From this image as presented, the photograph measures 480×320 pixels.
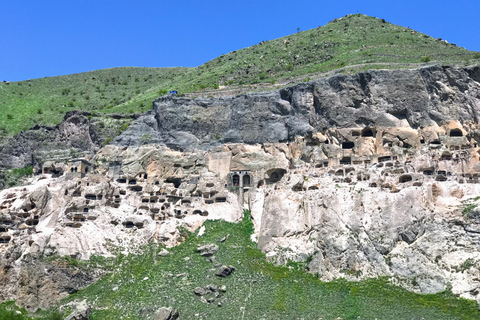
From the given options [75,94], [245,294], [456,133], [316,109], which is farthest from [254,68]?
[245,294]

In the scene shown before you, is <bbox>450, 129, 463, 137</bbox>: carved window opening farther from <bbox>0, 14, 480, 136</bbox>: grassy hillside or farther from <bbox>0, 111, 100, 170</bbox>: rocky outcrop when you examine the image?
<bbox>0, 111, 100, 170</bbox>: rocky outcrop

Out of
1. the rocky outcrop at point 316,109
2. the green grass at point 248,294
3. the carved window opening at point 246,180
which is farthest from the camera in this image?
the carved window opening at point 246,180

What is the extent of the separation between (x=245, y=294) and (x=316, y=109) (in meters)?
26.6

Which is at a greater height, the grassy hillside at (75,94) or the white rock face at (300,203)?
the grassy hillside at (75,94)

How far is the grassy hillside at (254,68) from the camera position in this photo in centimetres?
7206

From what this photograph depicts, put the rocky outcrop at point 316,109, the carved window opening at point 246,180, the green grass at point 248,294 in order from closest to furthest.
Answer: the green grass at point 248,294
the rocky outcrop at point 316,109
the carved window opening at point 246,180

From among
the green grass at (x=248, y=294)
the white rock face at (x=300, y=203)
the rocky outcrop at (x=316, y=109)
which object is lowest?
the green grass at (x=248, y=294)

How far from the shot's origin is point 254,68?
87688mm

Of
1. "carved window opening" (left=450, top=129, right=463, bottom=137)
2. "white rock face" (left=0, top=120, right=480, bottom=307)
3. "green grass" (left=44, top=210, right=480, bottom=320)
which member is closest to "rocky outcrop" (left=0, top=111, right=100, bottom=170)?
"white rock face" (left=0, top=120, right=480, bottom=307)

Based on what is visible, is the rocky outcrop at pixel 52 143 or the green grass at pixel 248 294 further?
the rocky outcrop at pixel 52 143

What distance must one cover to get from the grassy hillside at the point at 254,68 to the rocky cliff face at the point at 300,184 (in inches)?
380

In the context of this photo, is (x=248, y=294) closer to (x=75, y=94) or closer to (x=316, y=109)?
(x=316, y=109)

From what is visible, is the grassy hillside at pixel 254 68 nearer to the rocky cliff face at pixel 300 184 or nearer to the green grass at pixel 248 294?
the rocky cliff face at pixel 300 184

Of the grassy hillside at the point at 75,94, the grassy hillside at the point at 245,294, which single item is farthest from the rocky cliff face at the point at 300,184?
the grassy hillside at the point at 75,94
